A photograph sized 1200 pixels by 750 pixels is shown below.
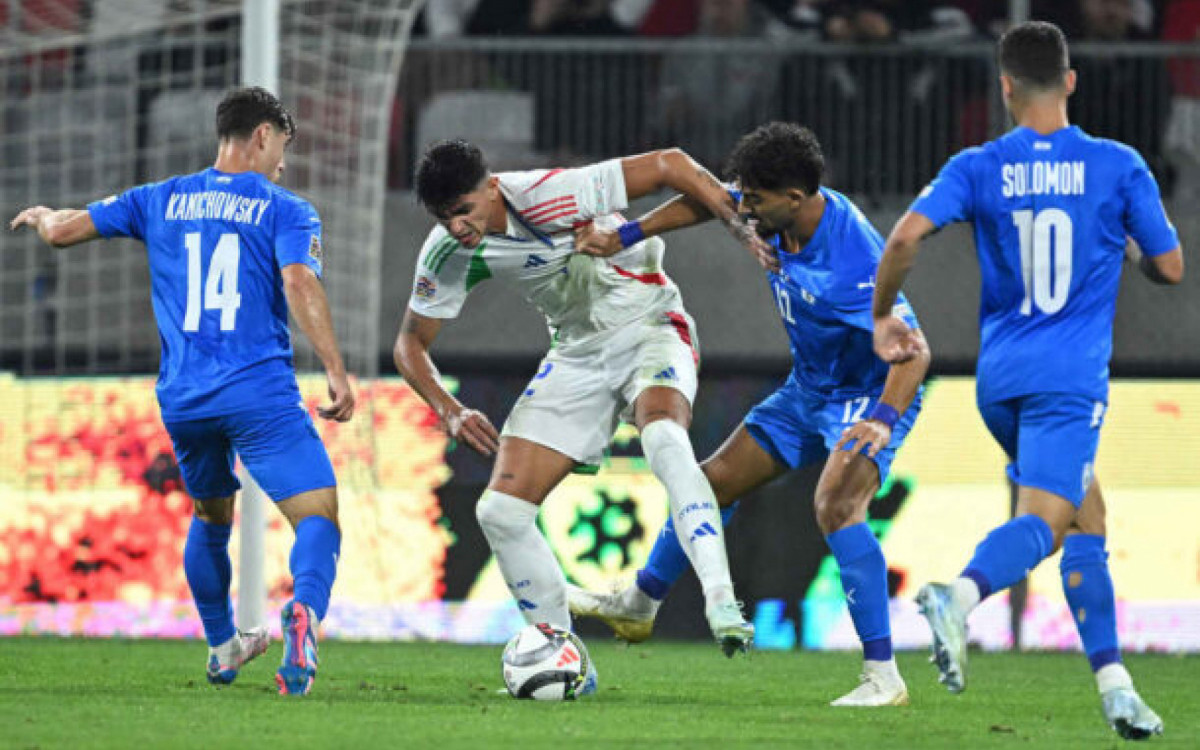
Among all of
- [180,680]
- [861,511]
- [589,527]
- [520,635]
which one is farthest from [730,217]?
[589,527]

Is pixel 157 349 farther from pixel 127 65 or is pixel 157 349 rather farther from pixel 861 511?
pixel 861 511

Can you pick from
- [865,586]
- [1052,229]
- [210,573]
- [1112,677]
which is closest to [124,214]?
[210,573]

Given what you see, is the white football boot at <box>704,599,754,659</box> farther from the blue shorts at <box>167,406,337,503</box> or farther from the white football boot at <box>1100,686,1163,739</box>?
the blue shorts at <box>167,406,337,503</box>

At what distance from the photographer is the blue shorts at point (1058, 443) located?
5180 millimetres

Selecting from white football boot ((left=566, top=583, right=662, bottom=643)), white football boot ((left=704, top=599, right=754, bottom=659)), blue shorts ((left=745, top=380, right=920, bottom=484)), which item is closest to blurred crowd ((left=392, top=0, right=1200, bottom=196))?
blue shorts ((left=745, top=380, right=920, bottom=484))

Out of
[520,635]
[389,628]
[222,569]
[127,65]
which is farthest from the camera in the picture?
[127,65]

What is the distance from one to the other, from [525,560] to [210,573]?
1.07m

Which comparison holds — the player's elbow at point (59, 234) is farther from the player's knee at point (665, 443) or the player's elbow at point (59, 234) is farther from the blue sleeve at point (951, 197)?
the blue sleeve at point (951, 197)

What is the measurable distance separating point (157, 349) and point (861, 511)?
5497mm

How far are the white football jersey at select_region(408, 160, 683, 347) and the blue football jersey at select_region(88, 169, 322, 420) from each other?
0.59 metres


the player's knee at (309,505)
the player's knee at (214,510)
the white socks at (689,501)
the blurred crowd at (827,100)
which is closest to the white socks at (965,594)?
the white socks at (689,501)

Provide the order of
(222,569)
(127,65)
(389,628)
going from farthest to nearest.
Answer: (127,65) → (389,628) → (222,569)

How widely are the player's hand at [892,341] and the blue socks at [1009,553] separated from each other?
52 cm

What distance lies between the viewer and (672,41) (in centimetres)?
1143
